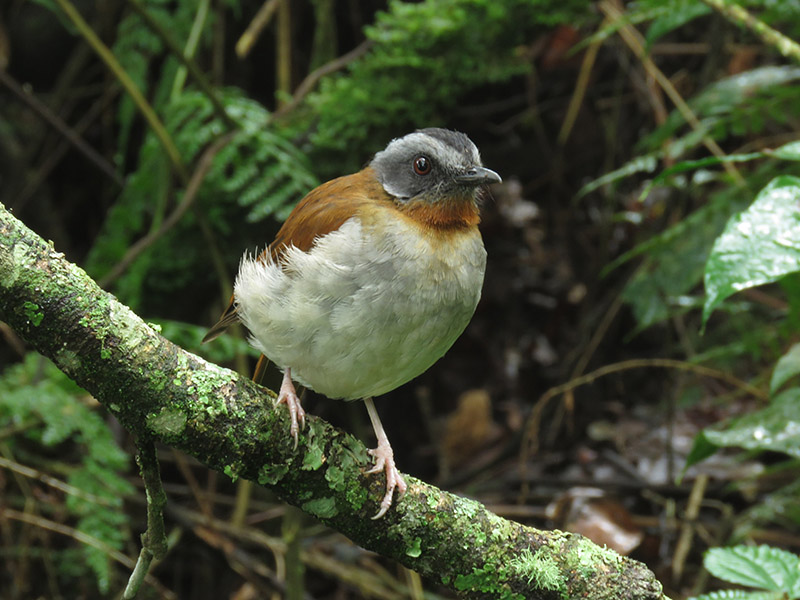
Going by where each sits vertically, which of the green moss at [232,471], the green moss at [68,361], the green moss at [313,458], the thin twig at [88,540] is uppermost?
the green moss at [313,458]

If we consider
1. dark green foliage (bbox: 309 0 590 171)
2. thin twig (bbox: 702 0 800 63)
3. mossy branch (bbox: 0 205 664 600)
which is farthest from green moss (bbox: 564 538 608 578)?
dark green foliage (bbox: 309 0 590 171)

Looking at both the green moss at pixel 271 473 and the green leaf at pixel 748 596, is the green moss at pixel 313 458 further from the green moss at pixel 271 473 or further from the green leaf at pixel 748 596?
the green leaf at pixel 748 596

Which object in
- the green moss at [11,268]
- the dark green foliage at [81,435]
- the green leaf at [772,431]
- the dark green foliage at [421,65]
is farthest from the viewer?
the dark green foliage at [421,65]

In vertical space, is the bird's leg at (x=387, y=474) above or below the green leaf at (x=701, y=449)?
below

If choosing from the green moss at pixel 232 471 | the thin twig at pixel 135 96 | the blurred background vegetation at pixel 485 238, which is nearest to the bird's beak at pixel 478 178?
the blurred background vegetation at pixel 485 238

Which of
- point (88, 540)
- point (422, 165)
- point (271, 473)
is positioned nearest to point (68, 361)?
point (271, 473)

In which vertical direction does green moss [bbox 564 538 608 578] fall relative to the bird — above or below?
below

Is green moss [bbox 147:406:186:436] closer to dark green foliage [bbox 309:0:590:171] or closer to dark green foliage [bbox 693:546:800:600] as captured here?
dark green foliage [bbox 693:546:800:600]
